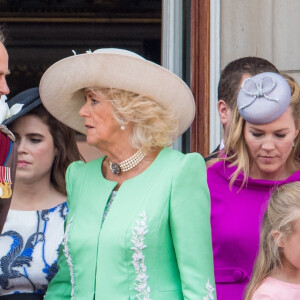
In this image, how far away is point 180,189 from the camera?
3.86 metres

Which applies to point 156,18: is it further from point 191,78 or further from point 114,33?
point 191,78

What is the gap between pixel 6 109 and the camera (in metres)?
4.63

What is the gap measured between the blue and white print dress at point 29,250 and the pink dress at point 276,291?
37.4 inches

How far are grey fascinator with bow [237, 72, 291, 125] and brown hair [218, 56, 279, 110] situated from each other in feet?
1.17

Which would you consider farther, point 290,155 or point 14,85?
point 14,85

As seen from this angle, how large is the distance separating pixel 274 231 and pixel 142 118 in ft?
2.12

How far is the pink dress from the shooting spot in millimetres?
3918

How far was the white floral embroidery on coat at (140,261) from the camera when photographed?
12.5 ft

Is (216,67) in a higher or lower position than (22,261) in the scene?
higher

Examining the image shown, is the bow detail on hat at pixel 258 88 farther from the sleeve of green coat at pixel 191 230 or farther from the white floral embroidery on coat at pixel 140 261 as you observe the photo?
the white floral embroidery on coat at pixel 140 261

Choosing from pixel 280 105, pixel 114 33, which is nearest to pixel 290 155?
pixel 280 105

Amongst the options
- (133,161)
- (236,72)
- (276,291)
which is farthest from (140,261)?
(236,72)

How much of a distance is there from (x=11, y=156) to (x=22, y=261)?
20.9 inches

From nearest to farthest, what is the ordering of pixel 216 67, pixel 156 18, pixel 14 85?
pixel 216 67
pixel 156 18
pixel 14 85
